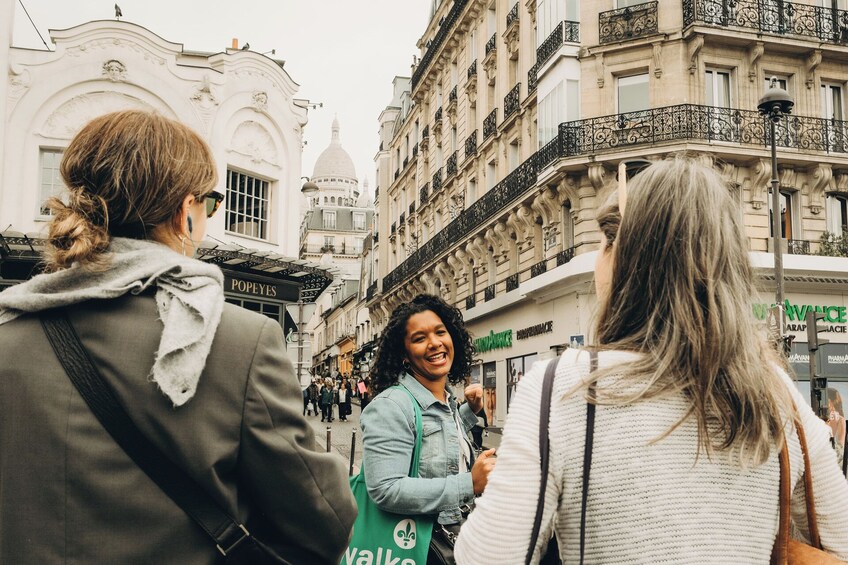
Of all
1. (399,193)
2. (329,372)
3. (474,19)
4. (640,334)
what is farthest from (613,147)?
(329,372)

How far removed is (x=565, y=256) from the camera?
74.9 ft

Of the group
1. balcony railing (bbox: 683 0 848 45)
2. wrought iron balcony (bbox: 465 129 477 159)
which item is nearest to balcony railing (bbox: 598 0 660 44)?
balcony railing (bbox: 683 0 848 45)

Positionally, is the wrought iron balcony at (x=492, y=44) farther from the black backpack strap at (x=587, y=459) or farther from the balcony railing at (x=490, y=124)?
the black backpack strap at (x=587, y=459)

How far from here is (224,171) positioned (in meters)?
19.9

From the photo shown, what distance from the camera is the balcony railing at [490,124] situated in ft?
95.7

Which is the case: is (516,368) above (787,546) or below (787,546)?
below

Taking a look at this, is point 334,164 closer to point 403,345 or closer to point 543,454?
point 403,345

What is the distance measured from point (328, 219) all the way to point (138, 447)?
346 ft

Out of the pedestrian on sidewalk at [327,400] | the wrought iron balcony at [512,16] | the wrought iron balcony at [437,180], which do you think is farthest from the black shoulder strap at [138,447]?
the wrought iron balcony at [437,180]

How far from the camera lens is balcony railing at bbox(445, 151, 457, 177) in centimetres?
3455

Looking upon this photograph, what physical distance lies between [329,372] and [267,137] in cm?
7186

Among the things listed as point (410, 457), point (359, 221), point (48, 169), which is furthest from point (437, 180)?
point (359, 221)

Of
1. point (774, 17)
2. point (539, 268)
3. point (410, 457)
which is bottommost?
point (410, 457)

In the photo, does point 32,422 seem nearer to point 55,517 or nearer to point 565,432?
point 55,517
